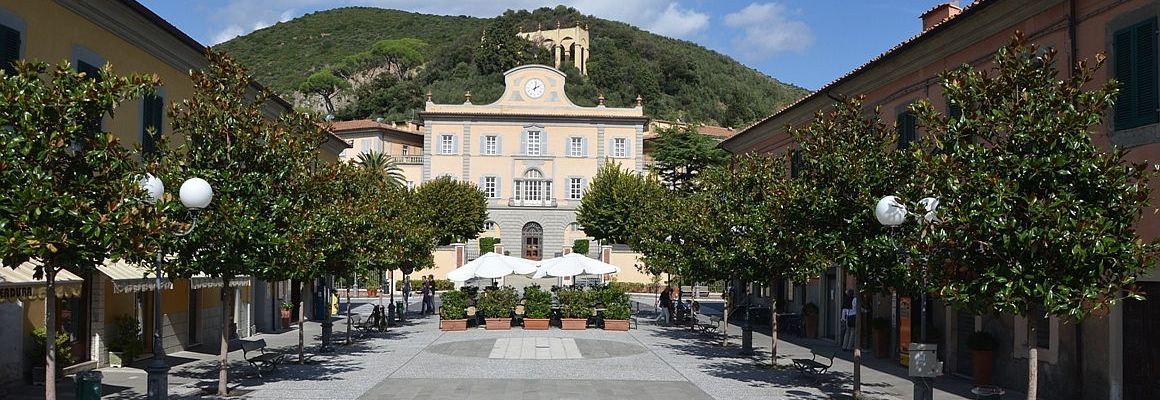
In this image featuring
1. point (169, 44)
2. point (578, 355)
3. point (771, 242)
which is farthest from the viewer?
point (578, 355)

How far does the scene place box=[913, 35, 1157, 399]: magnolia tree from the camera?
918 cm

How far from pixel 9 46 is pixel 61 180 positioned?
249 inches

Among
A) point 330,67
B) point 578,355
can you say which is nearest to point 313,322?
point 578,355

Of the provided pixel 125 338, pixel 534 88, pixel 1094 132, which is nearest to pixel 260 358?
pixel 125 338

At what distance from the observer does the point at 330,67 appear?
129 metres

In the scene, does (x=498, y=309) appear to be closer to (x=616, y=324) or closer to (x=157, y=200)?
(x=616, y=324)

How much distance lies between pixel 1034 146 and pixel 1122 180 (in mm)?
865

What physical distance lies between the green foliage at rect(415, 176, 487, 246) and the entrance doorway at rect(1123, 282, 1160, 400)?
153ft

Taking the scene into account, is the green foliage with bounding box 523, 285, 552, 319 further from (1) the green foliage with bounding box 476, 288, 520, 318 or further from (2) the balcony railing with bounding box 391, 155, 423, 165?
(2) the balcony railing with bounding box 391, 155, 423, 165

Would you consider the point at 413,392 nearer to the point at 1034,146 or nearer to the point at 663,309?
the point at 1034,146

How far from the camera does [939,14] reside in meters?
25.1

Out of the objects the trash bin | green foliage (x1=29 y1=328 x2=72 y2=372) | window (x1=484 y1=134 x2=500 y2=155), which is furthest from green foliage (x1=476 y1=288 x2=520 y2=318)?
window (x1=484 y1=134 x2=500 y2=155)

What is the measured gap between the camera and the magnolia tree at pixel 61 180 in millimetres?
9219

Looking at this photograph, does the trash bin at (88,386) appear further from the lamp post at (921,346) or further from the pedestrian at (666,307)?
the pedestrian at (666,307)
